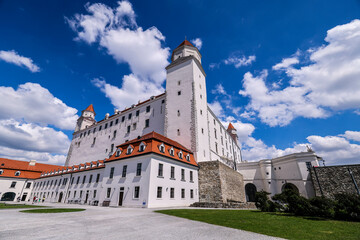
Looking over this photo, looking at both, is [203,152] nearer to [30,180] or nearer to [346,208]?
[346,208]

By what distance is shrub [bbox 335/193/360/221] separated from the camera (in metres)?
9.85

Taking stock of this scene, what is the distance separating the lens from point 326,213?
11.0 meters

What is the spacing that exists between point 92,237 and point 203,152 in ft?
82.5

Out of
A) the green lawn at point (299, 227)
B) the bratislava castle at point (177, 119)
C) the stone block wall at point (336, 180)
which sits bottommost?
the green lawn at point (299, 227)

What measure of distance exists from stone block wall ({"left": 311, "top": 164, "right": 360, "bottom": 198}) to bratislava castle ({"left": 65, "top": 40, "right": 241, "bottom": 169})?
16914mm

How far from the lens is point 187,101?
105 feet

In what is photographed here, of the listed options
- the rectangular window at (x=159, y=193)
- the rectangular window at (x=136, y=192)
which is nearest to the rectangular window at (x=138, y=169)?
the rectangular window at (x=136, y=192)

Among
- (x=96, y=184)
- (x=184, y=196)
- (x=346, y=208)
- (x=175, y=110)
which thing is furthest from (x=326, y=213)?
(x=96, y=184)

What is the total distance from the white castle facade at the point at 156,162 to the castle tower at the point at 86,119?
328 cm

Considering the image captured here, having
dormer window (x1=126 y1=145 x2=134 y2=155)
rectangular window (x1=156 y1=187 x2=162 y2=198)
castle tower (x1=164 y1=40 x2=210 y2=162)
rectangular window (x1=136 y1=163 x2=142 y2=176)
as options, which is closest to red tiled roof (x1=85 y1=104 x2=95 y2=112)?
castle tower (x1=164 y1=40 x2=210 y2=162)

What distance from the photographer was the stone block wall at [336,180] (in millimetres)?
25087

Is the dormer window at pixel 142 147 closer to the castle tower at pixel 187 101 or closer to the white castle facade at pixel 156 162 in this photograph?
the white castle facade at pixel 156 162

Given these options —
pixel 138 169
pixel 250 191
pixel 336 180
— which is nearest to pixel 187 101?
pixel 138 169

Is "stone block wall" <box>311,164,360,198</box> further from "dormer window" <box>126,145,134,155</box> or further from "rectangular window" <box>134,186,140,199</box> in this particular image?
"dormer window" <box>126,145,134,155</box>
